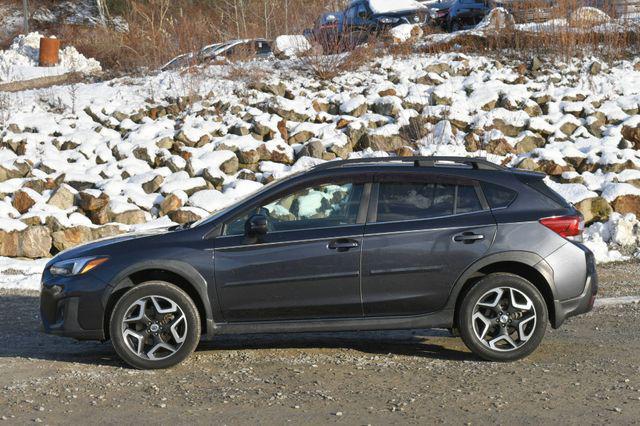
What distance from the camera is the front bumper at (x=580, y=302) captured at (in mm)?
7603

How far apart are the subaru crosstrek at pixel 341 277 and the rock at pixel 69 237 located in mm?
7364

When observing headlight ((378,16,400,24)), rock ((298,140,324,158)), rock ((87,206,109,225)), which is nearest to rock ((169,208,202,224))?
rock ((87,206,109,225))

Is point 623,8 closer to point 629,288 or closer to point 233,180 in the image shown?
point 233,180

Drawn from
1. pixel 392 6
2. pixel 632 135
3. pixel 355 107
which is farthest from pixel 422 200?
pixel 392 6

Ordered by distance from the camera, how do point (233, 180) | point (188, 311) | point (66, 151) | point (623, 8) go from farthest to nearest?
point (623, 8), point (66, 151), point (233, 180), point (188, 311)

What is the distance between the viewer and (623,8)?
23.8m

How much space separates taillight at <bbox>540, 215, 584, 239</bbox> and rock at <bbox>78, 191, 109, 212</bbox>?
971 centimetres

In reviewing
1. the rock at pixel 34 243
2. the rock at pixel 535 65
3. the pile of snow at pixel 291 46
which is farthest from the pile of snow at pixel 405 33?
the rock at pixel 34 243

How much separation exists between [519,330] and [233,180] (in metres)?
9.93

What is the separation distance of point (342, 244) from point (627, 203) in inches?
342

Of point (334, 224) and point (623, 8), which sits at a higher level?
point (623, 8)

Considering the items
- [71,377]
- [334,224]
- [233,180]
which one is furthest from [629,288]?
[233,180]

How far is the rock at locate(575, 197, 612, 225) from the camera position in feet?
48.7

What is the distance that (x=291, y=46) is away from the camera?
23078 millimetres
